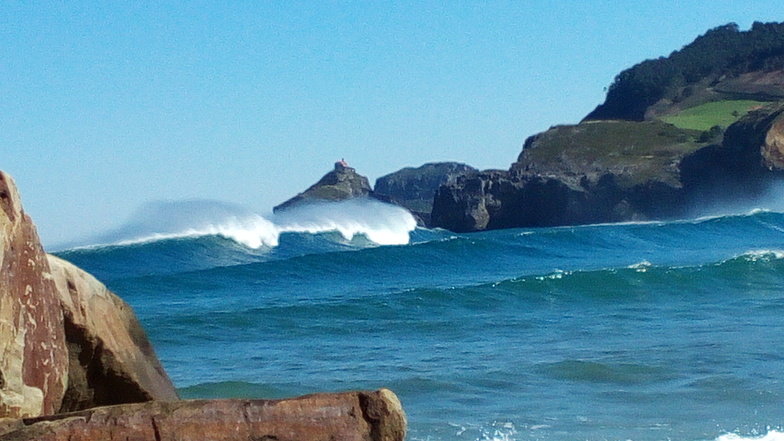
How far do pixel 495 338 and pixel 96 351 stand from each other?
27.1 ft

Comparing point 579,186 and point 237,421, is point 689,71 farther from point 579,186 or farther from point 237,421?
point 237,421

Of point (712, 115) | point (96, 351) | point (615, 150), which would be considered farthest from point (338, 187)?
point (96, 351)

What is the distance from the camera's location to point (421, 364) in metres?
10.6

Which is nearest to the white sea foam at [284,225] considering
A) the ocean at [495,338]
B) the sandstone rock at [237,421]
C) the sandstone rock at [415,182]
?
the ocean at [495,338]

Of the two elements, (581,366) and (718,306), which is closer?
(581,366)

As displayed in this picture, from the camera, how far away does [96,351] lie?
471 centimetres

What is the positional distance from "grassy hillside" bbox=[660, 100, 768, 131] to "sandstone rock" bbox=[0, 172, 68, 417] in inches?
3536

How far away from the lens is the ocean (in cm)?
812

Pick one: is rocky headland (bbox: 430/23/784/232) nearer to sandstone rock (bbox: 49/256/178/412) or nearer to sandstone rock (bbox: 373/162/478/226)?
sandstone rock (bbox: 373/162/478/226)

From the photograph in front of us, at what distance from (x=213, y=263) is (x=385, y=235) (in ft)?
66.0

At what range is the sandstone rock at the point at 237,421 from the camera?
3445 mm

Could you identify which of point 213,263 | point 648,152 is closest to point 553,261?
point 213,263

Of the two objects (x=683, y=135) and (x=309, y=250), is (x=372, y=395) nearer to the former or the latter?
(x=309, y=250)

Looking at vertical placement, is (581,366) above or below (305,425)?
below
